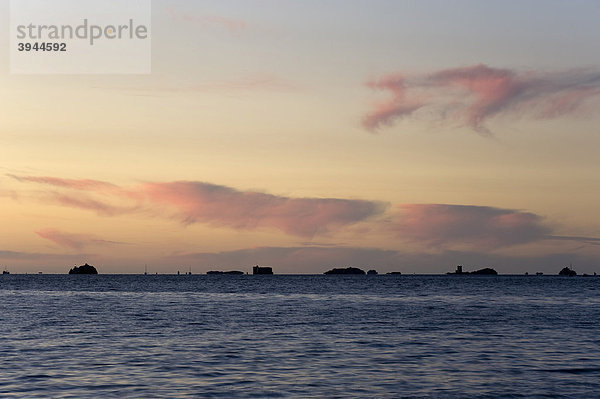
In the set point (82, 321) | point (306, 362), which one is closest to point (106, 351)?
point (306, 362)

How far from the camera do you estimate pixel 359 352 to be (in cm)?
4622

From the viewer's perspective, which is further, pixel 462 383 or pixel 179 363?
pixel 179 363

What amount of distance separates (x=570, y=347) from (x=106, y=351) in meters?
32.6

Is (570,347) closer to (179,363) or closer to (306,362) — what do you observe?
(306,362)

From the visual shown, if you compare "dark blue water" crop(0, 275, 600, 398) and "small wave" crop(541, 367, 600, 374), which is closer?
"dark blue water" crop(0, 275, 600, 398)

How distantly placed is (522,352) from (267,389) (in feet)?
71.6

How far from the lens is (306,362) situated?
136ft

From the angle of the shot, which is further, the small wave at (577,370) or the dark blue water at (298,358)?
the small wave at (577,370)

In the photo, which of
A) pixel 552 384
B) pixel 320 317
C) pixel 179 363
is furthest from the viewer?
pixel 320 317

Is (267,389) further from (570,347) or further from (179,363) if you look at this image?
(570,347)

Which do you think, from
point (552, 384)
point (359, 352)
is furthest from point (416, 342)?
point (552, 384)

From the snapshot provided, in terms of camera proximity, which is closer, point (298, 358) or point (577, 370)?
point (577, 370)

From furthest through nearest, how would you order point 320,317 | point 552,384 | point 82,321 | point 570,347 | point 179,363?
point 320,317
point 82,321
point 570,347
point 179,363
point 552,384

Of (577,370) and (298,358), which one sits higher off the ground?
(298,358)
